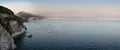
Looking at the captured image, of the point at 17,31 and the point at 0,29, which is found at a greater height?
the point at 0,29

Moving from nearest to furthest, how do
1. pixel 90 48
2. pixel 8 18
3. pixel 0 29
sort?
pixel 0 29
pixel 90 48
pixel 8 18

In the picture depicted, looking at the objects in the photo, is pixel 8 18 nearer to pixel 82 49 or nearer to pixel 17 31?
pixel 17 31

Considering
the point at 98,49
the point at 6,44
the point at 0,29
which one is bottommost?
the point at 98,49

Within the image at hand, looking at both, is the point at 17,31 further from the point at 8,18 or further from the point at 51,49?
the point at 51,49

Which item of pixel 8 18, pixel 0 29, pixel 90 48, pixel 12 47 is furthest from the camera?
pixel 8 18

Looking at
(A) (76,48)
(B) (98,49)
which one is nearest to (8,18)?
(A) (76,48)

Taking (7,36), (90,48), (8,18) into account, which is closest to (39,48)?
(7,36)

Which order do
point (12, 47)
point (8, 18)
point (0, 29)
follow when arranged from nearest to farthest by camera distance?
point (0, 29), point (12, 47), point (8, 18)

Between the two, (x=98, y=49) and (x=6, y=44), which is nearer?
(x=6, y=44)

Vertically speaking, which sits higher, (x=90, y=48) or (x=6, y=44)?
(x=6, y=44)
